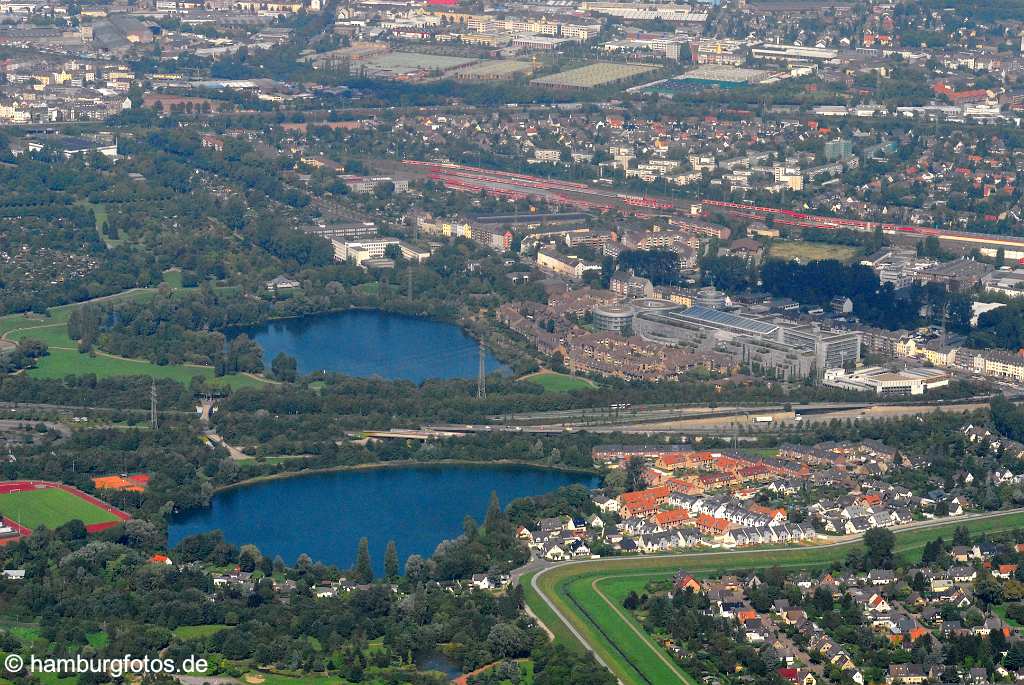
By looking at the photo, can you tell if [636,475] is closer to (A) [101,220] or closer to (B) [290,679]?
(B) [290,679]

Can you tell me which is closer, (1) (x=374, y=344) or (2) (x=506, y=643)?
(2) (x=506, y=643)

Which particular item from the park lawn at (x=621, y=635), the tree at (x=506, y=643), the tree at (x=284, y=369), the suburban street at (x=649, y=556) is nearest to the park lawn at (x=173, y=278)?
the tree at (x=284, y=369)

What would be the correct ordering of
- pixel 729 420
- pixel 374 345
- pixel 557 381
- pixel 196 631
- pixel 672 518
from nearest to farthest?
pixel 196 631 → pixel 672 518 → pixel 729 420 → pixel 557 381 → pixel 374 345

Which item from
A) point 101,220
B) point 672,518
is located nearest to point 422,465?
point 672,518

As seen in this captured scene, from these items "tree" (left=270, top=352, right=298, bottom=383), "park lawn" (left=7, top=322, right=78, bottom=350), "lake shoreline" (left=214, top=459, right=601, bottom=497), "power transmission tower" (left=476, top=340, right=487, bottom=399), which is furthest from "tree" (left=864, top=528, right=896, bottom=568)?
"park lawn" (left=7, top=322, right=78, bottom=350)

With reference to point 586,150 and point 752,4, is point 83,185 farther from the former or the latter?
point 752,4

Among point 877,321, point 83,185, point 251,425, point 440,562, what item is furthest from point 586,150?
point 440,562

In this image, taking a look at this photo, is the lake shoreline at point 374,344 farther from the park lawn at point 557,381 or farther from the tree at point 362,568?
the tree at point 362,568
